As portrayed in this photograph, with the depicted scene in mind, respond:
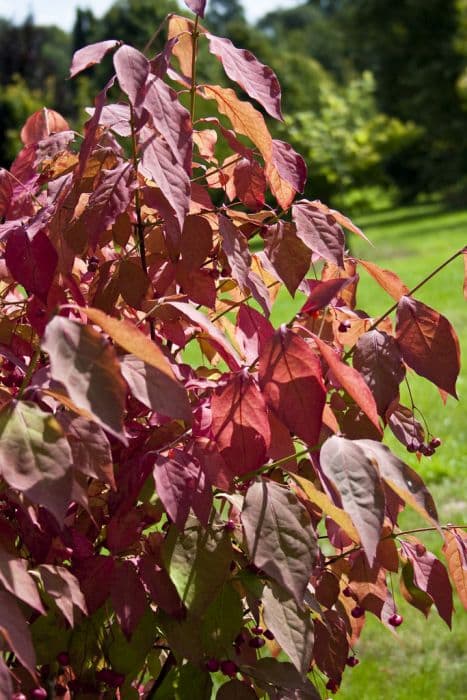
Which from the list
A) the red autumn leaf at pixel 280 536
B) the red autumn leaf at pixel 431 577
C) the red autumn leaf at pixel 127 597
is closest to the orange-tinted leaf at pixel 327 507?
the red autumn leaf at pixel 280 536

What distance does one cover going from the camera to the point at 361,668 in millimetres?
3020

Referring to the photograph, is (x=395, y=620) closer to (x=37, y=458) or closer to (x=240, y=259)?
(x=240, y=259)

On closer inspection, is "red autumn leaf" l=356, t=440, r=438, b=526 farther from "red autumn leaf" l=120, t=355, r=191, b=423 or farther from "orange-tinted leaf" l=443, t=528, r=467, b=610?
"orange-tinted leaf" l=443, t=528, r=467, b=610

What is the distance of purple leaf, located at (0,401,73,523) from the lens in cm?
83

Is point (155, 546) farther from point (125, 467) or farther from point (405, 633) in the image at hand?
point (405, 633)

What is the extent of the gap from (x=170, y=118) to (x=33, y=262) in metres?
0.25

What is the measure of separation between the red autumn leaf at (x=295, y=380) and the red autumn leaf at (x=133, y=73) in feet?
0.90

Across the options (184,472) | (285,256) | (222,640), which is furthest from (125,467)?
(285,256)

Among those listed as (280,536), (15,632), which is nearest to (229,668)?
(280,536)

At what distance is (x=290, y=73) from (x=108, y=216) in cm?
2818

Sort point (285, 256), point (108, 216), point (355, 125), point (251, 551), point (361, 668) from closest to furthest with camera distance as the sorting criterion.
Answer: point (251, 551) → point (108, 216) → point (285, 256) → point (361, 668) → point (355, 125)

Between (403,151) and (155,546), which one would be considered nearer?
(155,546)

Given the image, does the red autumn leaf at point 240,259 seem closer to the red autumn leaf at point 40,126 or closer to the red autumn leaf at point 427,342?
the red autumn leaf at point 427,342

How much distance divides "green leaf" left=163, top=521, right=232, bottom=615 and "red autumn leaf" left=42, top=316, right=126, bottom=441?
272 millimetres
